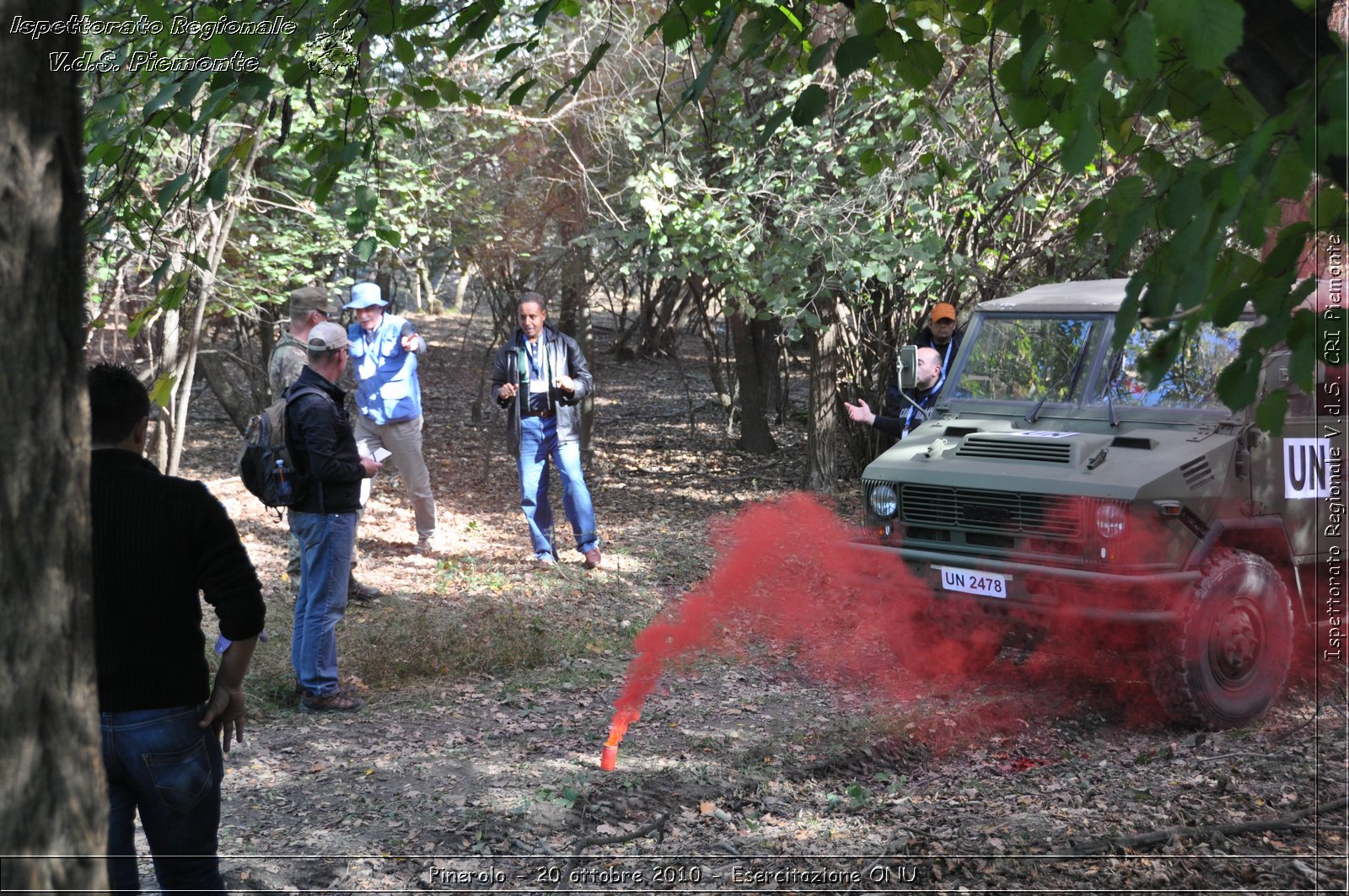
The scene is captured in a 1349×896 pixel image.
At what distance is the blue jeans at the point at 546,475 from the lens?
973 centimetres

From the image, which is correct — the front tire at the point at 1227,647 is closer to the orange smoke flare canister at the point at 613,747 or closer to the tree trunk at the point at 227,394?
the orange smoke flare canister at the point at 613,747

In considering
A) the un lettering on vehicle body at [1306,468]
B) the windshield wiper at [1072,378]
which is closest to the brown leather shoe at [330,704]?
the windshield wiper at [1072,378]

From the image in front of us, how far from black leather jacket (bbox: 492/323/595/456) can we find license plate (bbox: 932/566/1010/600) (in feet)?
13.8

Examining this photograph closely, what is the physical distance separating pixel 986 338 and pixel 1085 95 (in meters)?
4.97

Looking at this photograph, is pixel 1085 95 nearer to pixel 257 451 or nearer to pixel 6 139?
pixel 6 139

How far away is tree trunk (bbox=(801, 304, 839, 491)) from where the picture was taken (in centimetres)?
1292

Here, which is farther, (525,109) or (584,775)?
(525,109)

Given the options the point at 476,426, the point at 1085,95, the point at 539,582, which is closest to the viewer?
the point at 1085,95

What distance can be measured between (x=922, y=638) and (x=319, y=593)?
3.67m

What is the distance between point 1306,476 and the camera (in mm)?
6406

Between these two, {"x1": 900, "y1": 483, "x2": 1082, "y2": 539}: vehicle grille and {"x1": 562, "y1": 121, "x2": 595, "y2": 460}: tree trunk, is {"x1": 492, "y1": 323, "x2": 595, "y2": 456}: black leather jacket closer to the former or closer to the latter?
{"x1": 562, "y1": 121, "x2": 595, "y2": 460}: tree trunk

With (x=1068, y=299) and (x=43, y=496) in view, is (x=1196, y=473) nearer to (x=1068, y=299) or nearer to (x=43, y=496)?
(x=1068, y=299)

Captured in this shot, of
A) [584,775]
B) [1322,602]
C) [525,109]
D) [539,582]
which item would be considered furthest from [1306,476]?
[525,109]

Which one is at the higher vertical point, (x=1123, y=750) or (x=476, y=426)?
(x=476, y=426)
